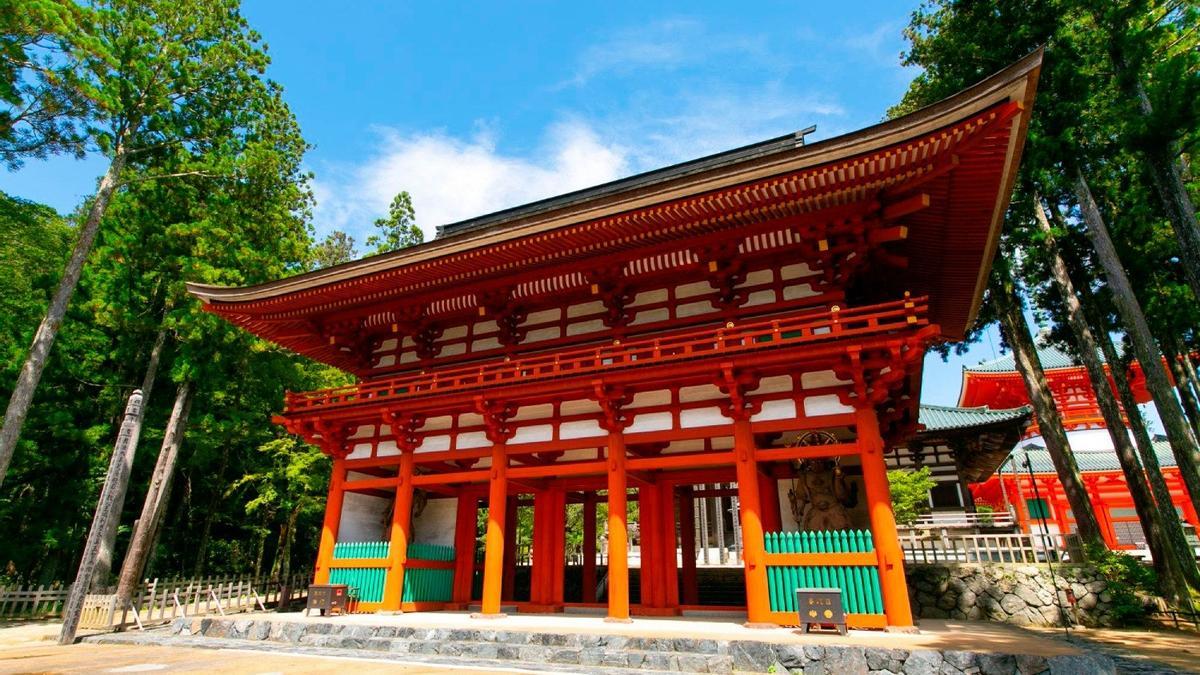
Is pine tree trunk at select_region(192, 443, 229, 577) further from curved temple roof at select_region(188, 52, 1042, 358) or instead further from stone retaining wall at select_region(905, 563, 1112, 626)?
stone retaining wall at select_region(905, 563, 1112, 626)

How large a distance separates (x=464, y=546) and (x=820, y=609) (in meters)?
8.74

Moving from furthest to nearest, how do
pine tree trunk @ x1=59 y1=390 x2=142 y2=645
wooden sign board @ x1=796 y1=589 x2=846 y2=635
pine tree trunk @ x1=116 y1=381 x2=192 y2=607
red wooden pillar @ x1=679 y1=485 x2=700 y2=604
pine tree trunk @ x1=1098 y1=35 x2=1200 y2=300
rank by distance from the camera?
pine tree trunk @ x1=116 y1=381 x2=192 y2=607
red wooden pillar @ x1=679 y1=485 x2=700 y2=604
pine tree trunk @ x1=59 y1=390 x2=142 y2=645
pine tree trunk @ x1=1098 y1=35 x2=1200 y2=300
wooden sign board @ x1=796 y1=589 x2=846 y2=635

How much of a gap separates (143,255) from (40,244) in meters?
7.00

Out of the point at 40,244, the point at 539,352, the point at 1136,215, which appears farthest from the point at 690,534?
the point at 40,244

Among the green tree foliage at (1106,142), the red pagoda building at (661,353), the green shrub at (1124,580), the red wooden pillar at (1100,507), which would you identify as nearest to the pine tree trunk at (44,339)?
the red pagoda building at (661,353)

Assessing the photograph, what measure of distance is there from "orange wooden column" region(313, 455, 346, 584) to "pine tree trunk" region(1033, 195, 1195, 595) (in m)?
18.0

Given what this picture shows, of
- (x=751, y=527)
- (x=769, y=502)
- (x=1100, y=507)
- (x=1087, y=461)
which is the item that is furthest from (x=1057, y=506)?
(x=751, y=527)

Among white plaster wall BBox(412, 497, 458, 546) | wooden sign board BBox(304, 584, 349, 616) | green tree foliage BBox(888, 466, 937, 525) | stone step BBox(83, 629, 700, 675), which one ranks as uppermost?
green tree foliage BBox(888, 466, 937, 525)

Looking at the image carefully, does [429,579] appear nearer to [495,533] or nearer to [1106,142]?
[495,533]

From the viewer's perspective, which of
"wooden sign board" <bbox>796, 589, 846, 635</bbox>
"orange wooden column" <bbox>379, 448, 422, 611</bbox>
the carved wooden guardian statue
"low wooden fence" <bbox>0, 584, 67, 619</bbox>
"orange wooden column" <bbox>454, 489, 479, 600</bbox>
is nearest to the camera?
"wooden sign board" <bbox>796, 589, 846, 635</bbox>

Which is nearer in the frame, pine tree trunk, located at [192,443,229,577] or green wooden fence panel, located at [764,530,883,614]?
green wooden fence panel, located at [764,530,883,614]

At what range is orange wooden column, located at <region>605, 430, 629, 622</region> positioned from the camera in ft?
31.9

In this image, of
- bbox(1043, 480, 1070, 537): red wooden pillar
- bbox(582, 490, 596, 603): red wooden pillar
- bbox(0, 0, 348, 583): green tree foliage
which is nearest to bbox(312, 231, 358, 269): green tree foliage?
bbox(0, 0, 348, 583): green tree foliage

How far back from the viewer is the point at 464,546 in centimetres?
1377
